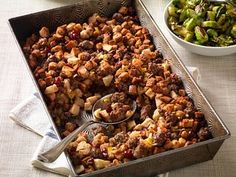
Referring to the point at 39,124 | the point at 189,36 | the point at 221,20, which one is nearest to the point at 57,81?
the point at 39,124

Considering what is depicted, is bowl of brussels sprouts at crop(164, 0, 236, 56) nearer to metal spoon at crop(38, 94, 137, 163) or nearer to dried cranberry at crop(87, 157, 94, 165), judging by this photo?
metal spoon at crop(38, 94, 137, 163)

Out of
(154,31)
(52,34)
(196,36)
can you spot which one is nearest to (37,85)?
(52,34)

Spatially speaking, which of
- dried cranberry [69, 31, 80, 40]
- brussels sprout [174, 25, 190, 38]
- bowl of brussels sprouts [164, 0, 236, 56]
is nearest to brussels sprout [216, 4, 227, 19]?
bowl of brussels sprouts [164, 0, 236, 56]

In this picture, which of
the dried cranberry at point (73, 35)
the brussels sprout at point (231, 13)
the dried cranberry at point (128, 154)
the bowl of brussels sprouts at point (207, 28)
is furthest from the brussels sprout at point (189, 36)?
the dried cranberry at point (128, 154)

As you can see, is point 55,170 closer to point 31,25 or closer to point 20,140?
point 20,140

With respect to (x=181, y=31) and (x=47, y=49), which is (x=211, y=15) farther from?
(x=47, y=49)

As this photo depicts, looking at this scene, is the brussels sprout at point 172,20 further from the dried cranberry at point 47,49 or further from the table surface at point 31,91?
the dried cranberry at point 47,49
